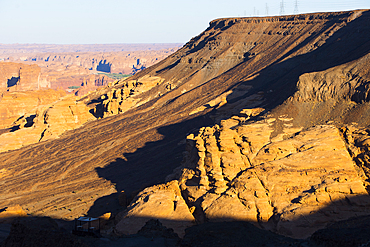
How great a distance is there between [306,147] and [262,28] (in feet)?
219

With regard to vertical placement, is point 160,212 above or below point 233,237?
Answer: below

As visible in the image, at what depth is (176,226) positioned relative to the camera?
2122cm

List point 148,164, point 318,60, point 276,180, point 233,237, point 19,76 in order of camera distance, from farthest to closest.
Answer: point 19,76, point 318,60, point 148,164, point 276,180, point 233,237

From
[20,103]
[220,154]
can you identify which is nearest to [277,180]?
[220,154]

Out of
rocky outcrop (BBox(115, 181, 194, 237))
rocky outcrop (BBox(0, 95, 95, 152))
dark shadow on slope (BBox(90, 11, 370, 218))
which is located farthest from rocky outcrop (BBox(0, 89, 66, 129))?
rocky outcrop (BBox(115, 181, 194, 237))

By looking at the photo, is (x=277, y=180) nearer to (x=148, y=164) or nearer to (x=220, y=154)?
(x=220, y=154)

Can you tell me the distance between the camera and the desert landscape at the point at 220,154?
19.5 meters

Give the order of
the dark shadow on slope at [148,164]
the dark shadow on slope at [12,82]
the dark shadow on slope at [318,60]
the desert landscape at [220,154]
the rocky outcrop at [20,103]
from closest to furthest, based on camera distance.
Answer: the desert landscape at [220,154], the dark shadow on slope at [148,164], the dark shadow on slope at [318,60], the rocky outcrop at [20,103], the dark shadow on slope at [12,82]

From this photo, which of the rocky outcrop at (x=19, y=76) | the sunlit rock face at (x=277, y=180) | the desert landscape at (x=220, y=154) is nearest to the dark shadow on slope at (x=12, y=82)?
the rocky outcrop at (x=19, y=76)

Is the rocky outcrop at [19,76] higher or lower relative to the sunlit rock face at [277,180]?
lower

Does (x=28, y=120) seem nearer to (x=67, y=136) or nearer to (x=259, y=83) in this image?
(x=67, y=136)

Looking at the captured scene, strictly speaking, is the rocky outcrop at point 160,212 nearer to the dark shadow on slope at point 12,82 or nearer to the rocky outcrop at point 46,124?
the rocky outcrop at point 46,124

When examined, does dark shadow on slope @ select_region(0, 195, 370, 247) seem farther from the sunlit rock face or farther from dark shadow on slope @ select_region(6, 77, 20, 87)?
dark shadow on slope @ select_region(6, 77, 20, 87)

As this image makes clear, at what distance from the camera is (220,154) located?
78.3 feet
